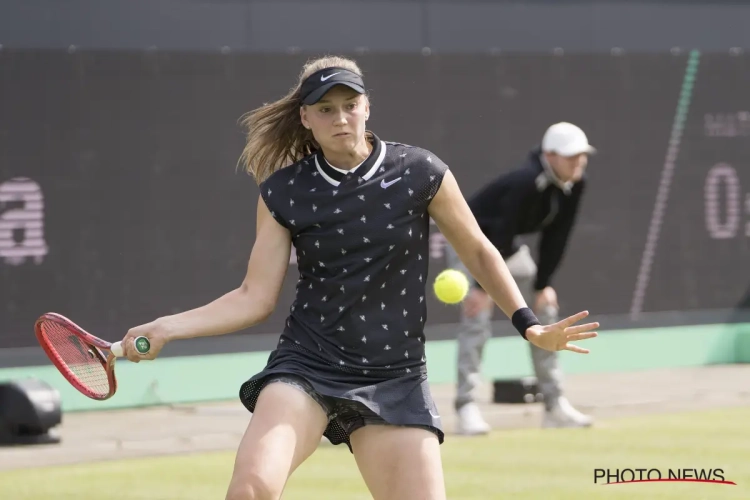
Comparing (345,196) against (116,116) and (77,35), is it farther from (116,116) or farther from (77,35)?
(77,35)

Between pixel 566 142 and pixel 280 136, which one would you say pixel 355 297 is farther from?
pixel 566 142

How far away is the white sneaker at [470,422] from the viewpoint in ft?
31.9

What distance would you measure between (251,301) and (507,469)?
381 cm

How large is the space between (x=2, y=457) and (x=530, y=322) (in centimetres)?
530

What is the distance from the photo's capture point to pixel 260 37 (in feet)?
47.6

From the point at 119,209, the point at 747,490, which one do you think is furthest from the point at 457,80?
the point at 747,490

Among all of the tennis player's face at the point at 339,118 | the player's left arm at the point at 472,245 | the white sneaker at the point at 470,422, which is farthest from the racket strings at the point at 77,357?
the white sneaker at the point at 470,422

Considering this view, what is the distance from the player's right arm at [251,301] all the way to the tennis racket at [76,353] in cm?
41

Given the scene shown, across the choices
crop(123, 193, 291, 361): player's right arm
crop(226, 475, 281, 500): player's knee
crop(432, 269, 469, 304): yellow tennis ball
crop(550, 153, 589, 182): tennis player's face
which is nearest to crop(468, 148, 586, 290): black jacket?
crop(550, 153, 589, 182): tennis player's face

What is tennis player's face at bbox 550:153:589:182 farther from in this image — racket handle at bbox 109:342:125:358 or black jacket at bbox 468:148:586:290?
racket handle at bbox 109:342:125:358

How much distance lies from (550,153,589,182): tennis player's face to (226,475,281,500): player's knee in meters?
5.47

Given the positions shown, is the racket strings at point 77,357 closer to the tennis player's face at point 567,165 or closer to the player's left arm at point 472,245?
the player's left arm at point 472,245

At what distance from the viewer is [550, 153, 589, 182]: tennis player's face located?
31.3 ft

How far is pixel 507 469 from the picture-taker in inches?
329
